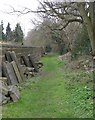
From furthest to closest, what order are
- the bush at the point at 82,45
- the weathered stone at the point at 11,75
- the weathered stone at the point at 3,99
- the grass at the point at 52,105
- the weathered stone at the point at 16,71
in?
1. the bush at the point at 82,45
2. the weathered stone at the point at 16,71
3. the weathered stone at the point at 11,75
4. the weathered stone at the point at 3,99
5. the grass at the point at 52,105

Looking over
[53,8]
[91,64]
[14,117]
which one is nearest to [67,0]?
[53,8]

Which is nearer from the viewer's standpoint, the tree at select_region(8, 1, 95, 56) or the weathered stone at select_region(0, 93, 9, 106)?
the weathered stone at select_region(0, 93, 9, 106)

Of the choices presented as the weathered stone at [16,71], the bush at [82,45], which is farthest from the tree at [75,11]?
the bush at [82,45]

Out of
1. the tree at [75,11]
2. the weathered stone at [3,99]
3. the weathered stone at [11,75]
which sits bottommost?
the weathered stone at [3,99]

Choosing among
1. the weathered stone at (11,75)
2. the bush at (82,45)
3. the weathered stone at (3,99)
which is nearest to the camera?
the weathered stone at (3,99)

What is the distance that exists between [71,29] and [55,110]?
30444 millimetres

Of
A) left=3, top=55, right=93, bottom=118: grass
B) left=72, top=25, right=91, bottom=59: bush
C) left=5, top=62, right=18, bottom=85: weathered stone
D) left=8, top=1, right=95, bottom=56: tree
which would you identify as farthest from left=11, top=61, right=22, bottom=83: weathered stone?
left=72, top=25, right=91, bottom=59: bush

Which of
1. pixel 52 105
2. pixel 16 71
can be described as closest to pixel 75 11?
pixel 16 71

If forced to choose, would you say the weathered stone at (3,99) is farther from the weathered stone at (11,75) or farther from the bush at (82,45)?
the bush at (82,45)

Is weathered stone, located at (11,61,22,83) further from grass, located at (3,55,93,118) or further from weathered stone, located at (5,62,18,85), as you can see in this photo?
grass, located at (3,55,93,118)

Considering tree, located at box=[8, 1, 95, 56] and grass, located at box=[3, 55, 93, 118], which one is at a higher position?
tree, located at box=[8, 1, 95, 56]

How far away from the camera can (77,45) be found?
2547 cm

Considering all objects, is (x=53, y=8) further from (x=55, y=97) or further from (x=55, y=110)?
(x=55, y=110)

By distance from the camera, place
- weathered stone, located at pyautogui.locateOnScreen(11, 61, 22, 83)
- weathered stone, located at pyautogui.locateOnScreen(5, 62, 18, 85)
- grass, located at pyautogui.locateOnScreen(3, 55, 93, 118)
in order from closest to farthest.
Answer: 1. grass, located at pyautogui.locateOnScreen(3, 55, 93, 118)
2. weathered stone, located at pyautogui.locateOnScreen(5, 62, 18, 85)
3. weathered stone, located at pyautogui.locateOnScreen(11, 61, 22, 83)
